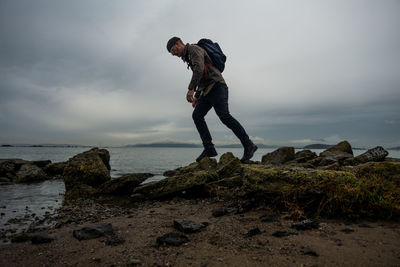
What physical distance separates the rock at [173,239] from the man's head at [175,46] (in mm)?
4713

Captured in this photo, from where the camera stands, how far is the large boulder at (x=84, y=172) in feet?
24.5

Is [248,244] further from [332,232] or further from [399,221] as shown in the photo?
[399,221]

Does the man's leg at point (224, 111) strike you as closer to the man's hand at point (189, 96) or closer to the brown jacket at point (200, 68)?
the brown jacket at point (200, 68)

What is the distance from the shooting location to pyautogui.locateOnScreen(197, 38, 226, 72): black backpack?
618cm

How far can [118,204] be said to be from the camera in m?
5.61

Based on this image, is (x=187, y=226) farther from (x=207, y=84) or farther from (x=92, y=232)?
(x=207, y=84)

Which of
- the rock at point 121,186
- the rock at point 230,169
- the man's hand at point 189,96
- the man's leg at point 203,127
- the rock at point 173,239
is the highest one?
the man's hand at point 189,96

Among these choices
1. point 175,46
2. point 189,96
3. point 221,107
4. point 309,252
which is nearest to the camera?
point 309,252

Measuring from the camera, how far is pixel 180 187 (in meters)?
5.37

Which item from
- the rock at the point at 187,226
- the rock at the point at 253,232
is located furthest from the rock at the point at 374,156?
the rock at the point at 187,226

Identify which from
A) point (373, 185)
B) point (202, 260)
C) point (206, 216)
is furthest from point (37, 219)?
point (373, 185)

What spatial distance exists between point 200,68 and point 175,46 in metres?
1.02

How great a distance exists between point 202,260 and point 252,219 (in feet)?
4.42

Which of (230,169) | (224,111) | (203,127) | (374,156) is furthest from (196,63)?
(374,156)
